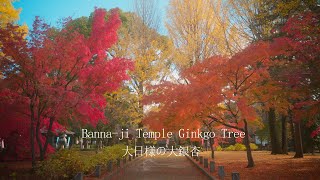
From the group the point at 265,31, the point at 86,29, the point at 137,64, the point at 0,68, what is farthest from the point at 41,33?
the point at 86,29

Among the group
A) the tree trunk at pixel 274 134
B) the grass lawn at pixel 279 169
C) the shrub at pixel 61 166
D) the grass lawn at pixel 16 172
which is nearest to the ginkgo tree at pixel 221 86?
the grass lawn at pixel 279 169

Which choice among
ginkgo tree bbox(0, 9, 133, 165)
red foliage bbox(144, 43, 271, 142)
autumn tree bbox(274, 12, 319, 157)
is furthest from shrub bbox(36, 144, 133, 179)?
autumn tree bbox(274, 12, 319, 157)

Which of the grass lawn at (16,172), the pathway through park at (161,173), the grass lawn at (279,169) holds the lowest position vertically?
the pathway through park at (161,173)

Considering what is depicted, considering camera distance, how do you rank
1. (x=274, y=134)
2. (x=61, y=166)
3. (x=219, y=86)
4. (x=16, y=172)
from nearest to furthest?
(x=61, y=166) < (x=16, y=172) < (x=219, y=86) < (x=274, y=134)

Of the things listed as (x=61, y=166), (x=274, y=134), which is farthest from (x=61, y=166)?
(x=274, y=134)

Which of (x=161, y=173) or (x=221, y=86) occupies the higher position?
(x=221, y=86)

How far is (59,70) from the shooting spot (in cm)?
1262

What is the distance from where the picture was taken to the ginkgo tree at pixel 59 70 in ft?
38.7

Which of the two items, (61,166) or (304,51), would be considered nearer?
(61,166)

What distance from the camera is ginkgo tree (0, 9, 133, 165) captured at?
1179 cm

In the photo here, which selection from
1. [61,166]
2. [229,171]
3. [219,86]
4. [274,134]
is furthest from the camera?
[274,134]

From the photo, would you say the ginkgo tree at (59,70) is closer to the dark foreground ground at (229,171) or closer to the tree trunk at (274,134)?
the dark foreground ground at (229,171)

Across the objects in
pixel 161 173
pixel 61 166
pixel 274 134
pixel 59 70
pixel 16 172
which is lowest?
pixel 161 173

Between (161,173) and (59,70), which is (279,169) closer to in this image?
(161,173)
